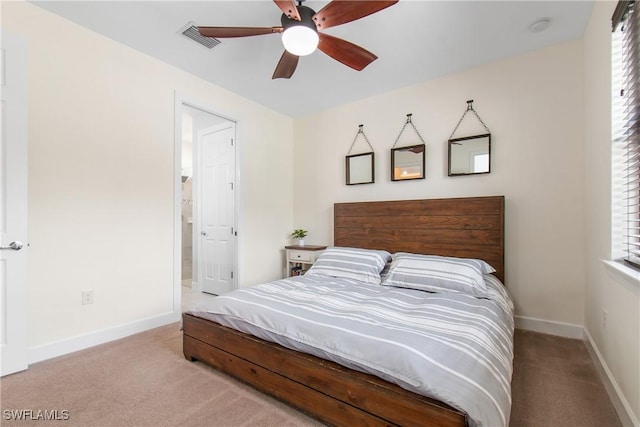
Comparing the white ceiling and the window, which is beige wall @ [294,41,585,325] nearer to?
the white ceiling

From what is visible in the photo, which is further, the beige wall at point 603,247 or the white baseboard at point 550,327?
the white baseboard at point 550,327

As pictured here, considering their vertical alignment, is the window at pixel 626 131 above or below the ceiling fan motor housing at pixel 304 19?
below

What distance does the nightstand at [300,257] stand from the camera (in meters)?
3.95

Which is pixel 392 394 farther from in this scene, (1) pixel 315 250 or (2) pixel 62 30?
(2) pixel 62 30

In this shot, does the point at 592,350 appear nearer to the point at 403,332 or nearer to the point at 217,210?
the point at 403,332

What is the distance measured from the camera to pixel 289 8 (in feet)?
5.94

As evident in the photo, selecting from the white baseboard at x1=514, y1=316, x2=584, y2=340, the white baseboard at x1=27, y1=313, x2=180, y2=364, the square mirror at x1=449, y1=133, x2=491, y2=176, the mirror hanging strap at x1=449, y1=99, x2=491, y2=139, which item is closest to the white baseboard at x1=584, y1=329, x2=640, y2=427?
the white baseboard at x1=514, y1=316, x2=584, y2=340

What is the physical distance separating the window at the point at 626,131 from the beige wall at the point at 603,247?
0.06 meters

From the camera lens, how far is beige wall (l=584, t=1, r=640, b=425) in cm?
152

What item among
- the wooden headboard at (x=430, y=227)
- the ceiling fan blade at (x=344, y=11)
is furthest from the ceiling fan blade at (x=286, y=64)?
the wooden headboard at (x=430, y=227)

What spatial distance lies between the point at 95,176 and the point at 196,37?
147 cm

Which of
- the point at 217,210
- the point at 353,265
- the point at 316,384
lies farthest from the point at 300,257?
the point at 316,384

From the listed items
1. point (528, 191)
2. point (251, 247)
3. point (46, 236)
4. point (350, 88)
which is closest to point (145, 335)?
point (46, 236)

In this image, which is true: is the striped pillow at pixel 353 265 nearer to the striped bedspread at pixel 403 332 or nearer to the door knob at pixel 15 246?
the striped bedspread at pixel 403 332
